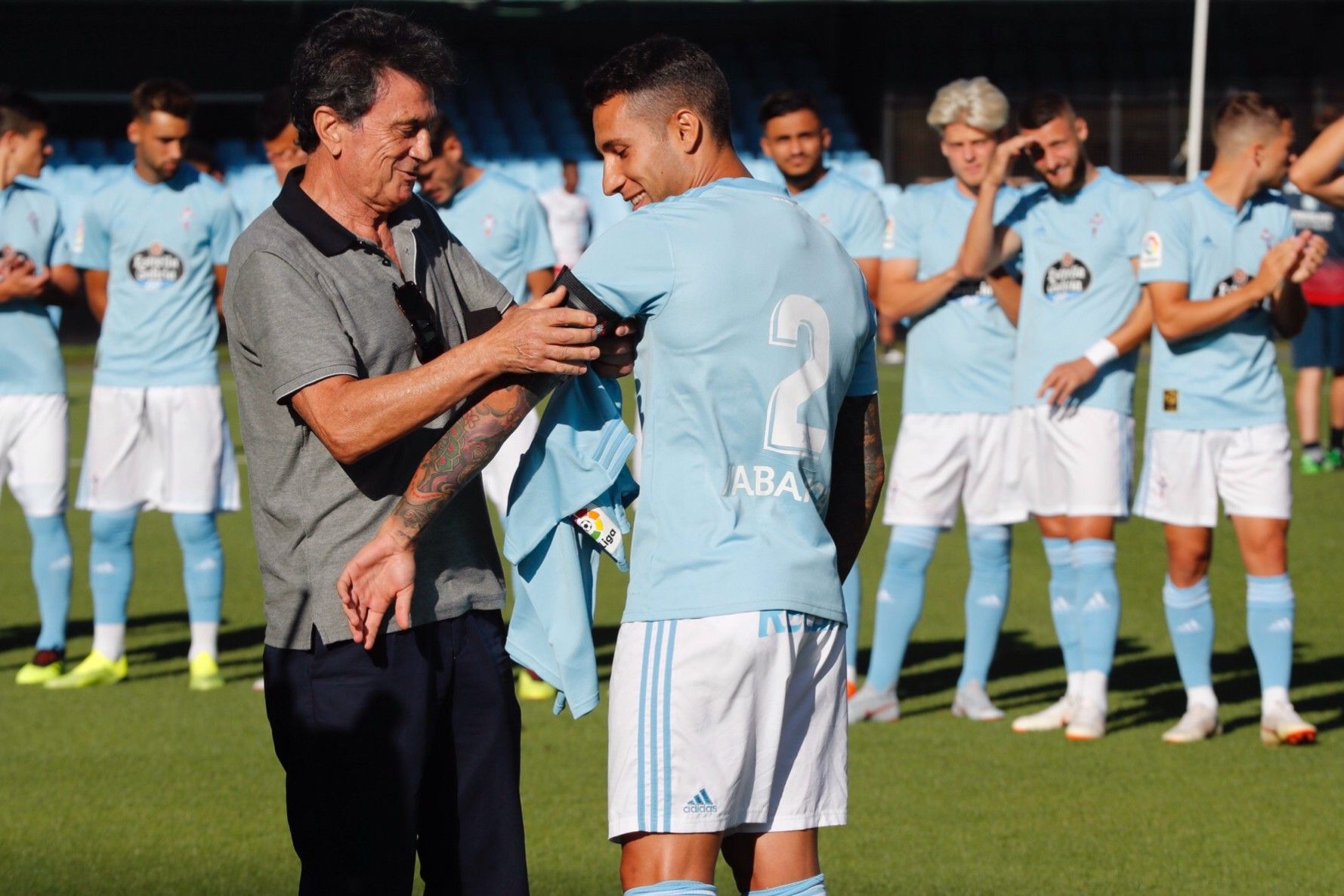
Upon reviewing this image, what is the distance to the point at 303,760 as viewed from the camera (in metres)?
3.03

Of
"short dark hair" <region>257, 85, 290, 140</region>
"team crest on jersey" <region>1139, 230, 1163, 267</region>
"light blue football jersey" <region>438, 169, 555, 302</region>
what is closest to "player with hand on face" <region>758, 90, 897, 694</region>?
"light blue football jersey" <region>438, 169, 555, 302</region>

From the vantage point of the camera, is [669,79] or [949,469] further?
[949,469]

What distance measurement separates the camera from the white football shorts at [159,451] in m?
7.16

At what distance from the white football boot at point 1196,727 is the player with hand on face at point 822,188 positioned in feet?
4.12

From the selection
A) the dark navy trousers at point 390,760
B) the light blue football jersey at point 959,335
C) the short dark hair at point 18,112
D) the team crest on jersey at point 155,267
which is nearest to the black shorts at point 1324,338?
the light blue football jersey at point 959,335

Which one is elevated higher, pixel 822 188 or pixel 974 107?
pixel 974 107

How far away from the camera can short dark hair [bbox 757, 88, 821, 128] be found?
21.8 ft

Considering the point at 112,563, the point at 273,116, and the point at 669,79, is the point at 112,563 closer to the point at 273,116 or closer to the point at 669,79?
the point at 273,116

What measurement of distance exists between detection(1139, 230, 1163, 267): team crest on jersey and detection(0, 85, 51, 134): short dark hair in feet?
14.7

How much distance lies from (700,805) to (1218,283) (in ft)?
12.8

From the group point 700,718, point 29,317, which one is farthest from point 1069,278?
point 29,317

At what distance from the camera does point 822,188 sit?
6871 mm

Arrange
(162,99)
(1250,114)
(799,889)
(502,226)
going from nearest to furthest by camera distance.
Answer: (799,889)
(1250,114)
(162,99)
(502,226)

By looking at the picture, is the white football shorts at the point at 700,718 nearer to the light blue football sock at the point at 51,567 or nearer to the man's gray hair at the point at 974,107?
the man's gray hair at the point at 974,107
